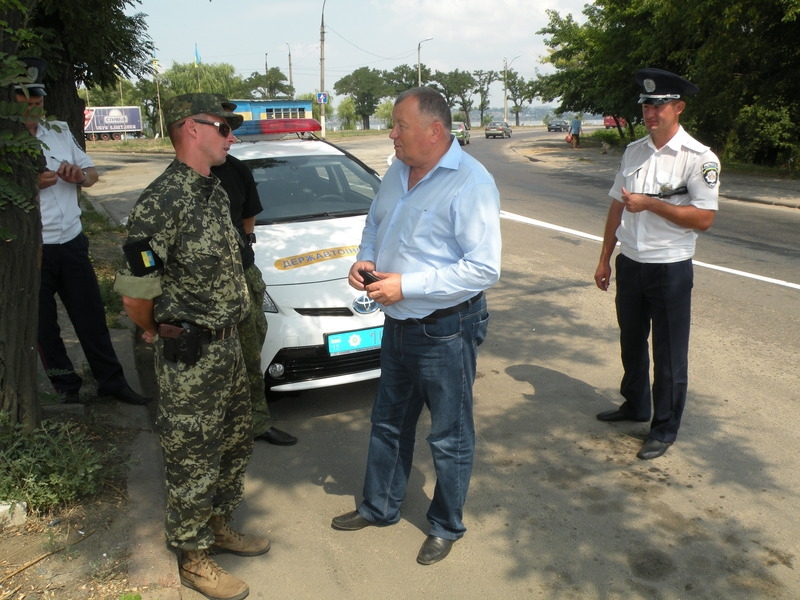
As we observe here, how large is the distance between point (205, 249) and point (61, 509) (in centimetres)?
150

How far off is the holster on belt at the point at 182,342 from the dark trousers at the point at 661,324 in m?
2.42

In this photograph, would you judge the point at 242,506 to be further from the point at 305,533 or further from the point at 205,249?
the point at 205,249

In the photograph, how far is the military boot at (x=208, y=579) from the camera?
2.91 m

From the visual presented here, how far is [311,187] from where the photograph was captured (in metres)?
5.91

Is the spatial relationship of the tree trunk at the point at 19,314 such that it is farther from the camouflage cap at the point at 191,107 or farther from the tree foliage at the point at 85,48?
the tree foliage at the point at 85,48

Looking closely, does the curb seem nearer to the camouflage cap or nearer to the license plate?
the license plate

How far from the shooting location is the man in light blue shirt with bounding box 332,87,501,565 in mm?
2799

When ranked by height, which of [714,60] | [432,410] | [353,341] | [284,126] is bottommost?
[353,341]

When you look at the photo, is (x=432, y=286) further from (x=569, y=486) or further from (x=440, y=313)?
(x=569, y=486)

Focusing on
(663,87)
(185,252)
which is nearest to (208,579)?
(185,252)

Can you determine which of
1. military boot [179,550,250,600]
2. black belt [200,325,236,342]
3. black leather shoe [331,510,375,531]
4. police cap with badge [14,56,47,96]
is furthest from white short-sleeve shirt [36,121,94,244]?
black leather shoe [331,510,375,531]

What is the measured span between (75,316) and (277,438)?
148cm

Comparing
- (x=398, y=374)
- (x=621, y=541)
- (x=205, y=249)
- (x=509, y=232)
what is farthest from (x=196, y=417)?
(x=509, y=232)

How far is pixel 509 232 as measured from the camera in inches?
441
